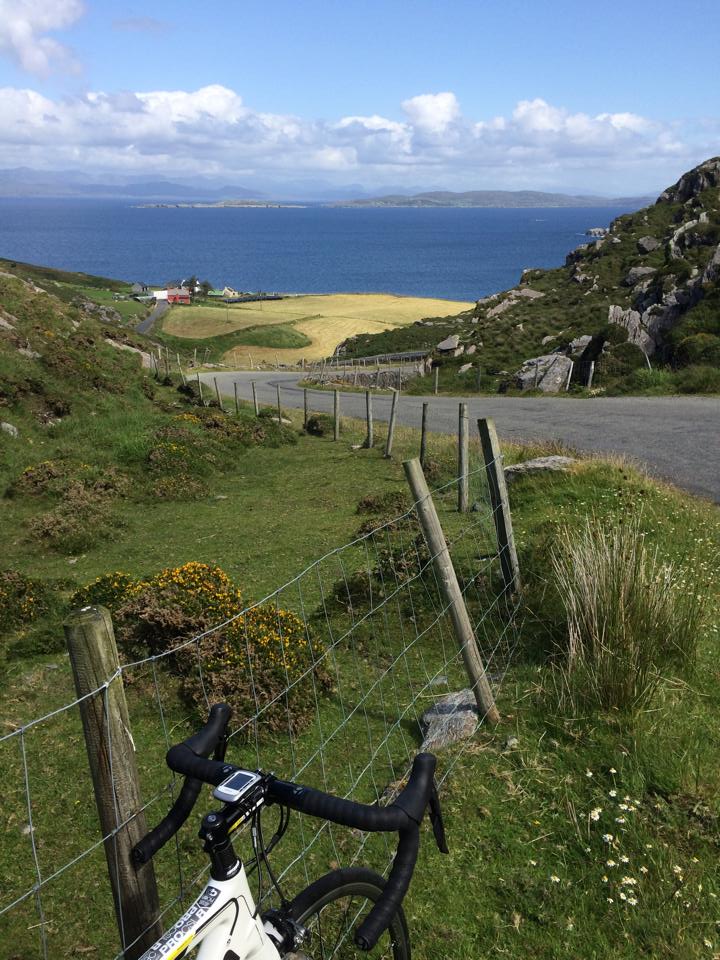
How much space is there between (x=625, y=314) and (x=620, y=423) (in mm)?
16502

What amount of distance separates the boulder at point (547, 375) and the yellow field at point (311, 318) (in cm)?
3850

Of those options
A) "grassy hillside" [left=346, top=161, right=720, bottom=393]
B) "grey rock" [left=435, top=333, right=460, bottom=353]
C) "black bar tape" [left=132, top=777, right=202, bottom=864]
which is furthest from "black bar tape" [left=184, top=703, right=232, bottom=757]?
"grey rock" [left=435, top=333, right=460, bottom=353]

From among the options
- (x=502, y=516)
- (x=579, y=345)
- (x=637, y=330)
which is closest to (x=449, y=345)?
(x=579, y=345)

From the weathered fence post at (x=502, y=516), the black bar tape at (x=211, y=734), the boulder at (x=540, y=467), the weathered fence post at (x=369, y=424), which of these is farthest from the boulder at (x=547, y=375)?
the black bar tape at (x=211, y=734)

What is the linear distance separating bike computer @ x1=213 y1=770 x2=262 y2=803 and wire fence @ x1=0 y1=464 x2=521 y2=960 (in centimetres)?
198

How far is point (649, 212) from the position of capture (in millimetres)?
74438

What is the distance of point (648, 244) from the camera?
219 feet

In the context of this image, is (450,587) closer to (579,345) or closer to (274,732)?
(274,732)

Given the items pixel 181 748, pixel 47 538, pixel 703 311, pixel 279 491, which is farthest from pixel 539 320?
pixel 181 748

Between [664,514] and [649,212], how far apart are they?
72989mm

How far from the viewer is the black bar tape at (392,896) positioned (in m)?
2.35

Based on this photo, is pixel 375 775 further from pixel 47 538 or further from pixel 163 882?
pixel 47 538

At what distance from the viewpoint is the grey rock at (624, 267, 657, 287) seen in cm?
5993

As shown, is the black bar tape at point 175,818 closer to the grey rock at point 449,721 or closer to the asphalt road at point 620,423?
the grey rock at point 449,721
